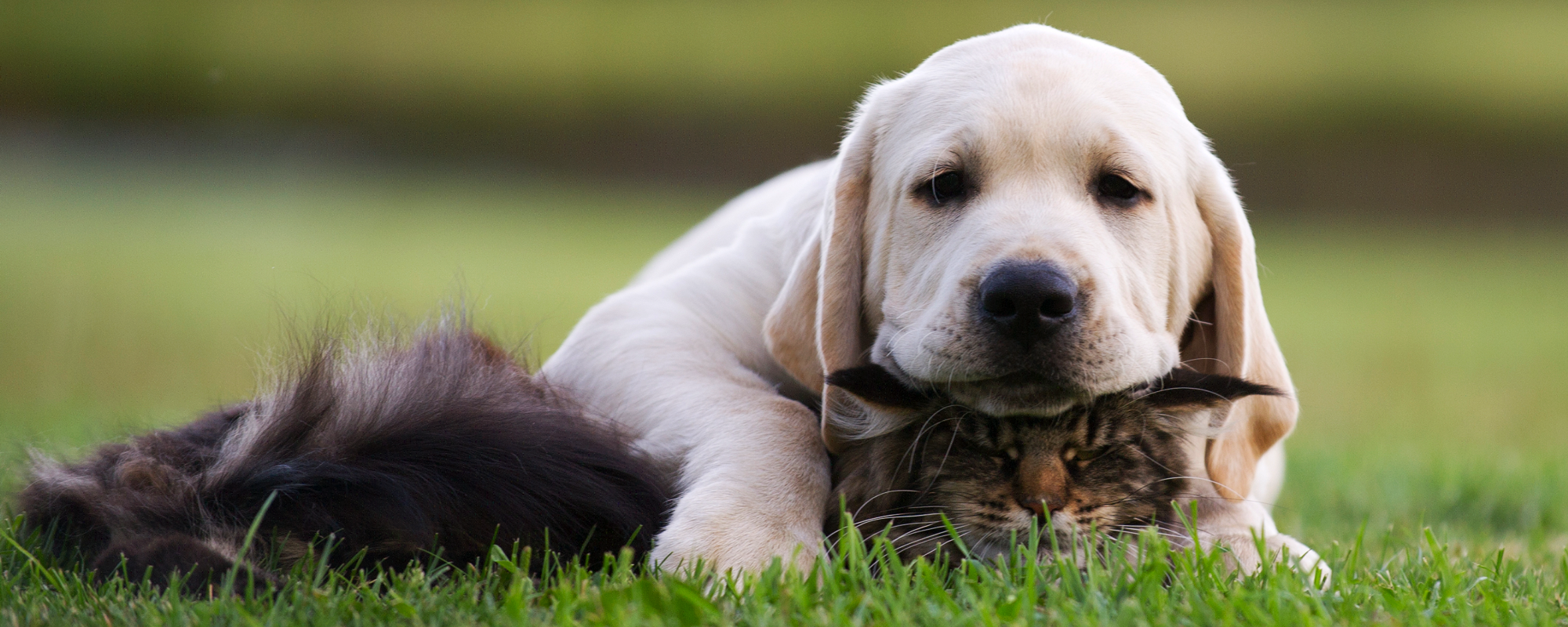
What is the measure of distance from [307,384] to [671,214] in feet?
67.8

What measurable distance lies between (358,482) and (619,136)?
2550 centimetres

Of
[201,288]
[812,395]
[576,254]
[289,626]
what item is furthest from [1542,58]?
[289,626]

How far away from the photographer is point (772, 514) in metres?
2.67

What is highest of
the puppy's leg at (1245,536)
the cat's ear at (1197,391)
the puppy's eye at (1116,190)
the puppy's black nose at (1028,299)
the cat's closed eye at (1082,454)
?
the puppy's eye at (1116,190)

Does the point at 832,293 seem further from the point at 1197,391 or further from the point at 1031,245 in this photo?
the point at 1197,391

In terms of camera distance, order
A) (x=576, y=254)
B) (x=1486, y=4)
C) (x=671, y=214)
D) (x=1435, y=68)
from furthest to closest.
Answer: (x=1486, y=4) < (x=1435, y=68) < (x=671, y=214) < (x=576, y=254)

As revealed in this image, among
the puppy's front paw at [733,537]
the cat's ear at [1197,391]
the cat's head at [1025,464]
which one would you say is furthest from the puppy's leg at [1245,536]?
the puppy's front paw at [733,537]

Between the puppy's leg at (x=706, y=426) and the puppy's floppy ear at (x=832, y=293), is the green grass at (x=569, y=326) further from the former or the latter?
the puppy's floppy ear at (x=832, y=293)

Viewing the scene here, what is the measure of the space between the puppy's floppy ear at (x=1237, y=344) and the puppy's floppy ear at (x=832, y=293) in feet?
2.64

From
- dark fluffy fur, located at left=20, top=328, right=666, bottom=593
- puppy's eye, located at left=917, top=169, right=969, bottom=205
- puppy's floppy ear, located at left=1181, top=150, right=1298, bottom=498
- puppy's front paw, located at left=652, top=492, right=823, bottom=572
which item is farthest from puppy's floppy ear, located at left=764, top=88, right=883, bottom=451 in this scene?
puppy's floppy ear, located at left=1181, top=150, right=1298, bottom=498

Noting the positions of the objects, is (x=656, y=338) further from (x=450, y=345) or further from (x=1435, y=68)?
(x=1435, y=68)

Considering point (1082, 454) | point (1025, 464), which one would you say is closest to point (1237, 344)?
point (1082, 454)

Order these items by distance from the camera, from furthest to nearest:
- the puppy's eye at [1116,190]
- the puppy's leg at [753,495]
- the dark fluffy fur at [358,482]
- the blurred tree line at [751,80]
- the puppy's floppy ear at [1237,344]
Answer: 1. the blurred tree line at [751,80]
2. the puppy's floppy ear at [1237,344]
3. the puppy's eye at [1116,190]
4. the puppy's leg at [753,495]
5. the dark fluffy fur at [358,482]

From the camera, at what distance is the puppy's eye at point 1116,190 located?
2895 mm
